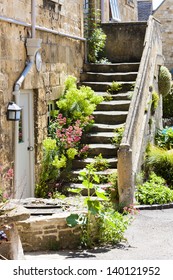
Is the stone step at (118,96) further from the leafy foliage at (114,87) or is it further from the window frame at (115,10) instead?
the window frame at (115,10)

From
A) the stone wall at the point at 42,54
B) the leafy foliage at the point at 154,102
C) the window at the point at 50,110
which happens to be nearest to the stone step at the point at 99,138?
the window at the point at 50,110

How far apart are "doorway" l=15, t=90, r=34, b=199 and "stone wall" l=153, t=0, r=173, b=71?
19.4 metres

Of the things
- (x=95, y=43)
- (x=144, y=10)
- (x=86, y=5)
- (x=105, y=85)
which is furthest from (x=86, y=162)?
(x=144, y=10)

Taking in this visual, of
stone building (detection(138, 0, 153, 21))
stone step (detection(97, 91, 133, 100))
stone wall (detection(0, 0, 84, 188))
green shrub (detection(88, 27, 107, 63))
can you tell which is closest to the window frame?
green shrub (detection(88, 27, 107, 63))

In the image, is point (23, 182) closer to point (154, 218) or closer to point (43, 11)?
point (154, 218)

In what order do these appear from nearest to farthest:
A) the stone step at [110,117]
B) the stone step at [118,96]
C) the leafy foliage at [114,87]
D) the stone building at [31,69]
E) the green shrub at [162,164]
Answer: the stone building at [31,69] → the green shrub at [162,164] → the stone step at [110,117] → the stone step at [118,96] → the leafy foliage at [114,87]

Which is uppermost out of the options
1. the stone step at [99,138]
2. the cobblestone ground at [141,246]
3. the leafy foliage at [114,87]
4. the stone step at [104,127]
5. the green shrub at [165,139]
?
the leafy foliage at [114,87]

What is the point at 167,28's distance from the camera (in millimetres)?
30797

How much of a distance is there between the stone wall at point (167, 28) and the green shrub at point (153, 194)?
18.6 m

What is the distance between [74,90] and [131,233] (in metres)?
4.02

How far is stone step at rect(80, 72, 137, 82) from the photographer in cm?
1492

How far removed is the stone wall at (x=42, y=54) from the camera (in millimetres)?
10500

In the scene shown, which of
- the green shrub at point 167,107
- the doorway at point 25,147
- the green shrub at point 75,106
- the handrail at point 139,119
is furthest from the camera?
the green shrub at point 167,107

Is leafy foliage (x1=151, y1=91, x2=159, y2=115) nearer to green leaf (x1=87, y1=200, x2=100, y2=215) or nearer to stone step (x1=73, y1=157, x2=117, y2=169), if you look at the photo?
stone step (x1=73, y1=157, x2=117, y2=169)
